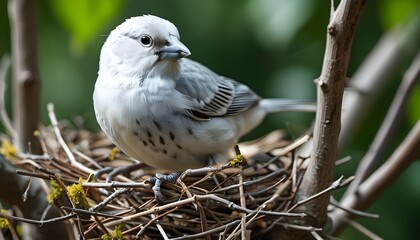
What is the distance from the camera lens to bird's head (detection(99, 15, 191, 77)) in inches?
79.4

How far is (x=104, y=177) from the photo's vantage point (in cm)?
226

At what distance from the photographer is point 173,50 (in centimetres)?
200

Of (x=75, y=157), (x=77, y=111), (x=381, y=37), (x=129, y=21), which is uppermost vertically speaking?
(x=129, y=21)

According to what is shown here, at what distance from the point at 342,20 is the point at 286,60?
1.86 meters

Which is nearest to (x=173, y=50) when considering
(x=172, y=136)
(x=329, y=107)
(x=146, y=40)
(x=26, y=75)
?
(x=146, y=40)

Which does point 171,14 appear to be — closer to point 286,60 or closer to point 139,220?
point 286,60

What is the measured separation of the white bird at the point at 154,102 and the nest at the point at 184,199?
0.11 m

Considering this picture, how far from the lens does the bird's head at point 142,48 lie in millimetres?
2018

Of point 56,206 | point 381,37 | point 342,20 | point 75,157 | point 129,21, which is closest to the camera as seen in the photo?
point 342,20

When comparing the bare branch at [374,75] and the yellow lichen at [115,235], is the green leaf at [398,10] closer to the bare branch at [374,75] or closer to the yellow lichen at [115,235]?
the bare branch at [374,75]

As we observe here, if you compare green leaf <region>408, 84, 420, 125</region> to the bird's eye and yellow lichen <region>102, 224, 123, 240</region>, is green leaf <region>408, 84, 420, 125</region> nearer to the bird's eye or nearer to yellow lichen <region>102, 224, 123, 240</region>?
the bird's eye

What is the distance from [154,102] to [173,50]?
→ 0.54ft

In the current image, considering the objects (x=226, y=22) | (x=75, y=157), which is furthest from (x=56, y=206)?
(x=226, y=22)

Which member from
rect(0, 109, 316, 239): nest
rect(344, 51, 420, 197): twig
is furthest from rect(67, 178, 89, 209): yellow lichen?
rect(344, 51, 420, 197): twig
